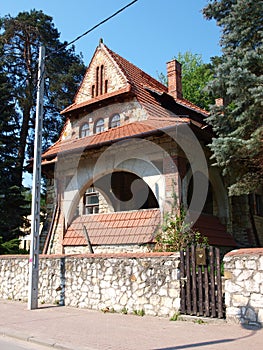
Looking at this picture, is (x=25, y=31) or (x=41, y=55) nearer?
(x=41, y=55)

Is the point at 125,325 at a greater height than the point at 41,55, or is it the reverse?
the point at 41,55

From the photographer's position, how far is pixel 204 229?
498 inches

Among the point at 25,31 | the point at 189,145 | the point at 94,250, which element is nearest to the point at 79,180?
the point at 94,250

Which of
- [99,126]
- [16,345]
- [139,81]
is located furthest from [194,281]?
[139,81]

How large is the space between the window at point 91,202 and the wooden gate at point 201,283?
9.20m

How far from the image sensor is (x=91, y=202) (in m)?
17.0

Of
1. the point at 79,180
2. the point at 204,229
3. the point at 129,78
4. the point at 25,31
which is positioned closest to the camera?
the point at 204,229

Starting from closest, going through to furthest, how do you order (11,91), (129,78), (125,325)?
(125,325) → (129,78) → (11,91)

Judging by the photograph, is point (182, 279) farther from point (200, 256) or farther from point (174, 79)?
point (174, 79)

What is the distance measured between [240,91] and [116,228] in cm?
645

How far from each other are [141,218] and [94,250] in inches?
88.4

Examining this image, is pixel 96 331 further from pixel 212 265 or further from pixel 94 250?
pixel 94 250

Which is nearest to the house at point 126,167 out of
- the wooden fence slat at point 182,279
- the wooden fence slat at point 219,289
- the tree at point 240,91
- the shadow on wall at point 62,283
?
the tree at point 240,91

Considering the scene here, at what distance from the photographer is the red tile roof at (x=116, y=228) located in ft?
40.8
